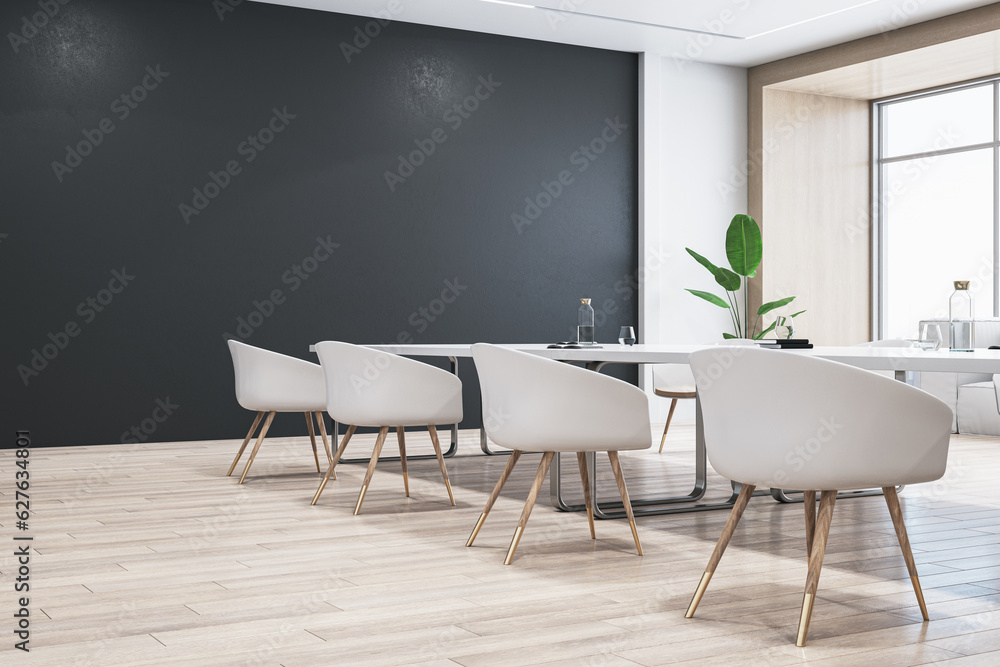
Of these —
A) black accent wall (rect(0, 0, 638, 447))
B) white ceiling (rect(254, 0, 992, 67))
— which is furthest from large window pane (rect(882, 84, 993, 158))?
black accent wall (rect(0, 0, 638, 447))

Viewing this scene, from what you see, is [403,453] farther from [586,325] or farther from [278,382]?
[586,325]

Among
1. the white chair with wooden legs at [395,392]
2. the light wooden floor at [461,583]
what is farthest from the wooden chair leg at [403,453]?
the white chair with wooden legs at [395,392]

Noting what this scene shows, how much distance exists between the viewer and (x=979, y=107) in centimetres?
764

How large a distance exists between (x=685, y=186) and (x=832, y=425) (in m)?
6.13

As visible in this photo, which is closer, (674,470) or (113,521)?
(113,521)

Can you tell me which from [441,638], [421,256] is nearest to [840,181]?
[421,256]

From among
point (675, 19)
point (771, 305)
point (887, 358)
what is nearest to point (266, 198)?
point (675, 19)

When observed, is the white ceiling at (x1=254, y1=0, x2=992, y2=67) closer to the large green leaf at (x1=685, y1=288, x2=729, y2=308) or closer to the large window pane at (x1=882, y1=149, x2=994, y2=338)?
the large window pane at (x1=882, y1=149, x2=994, y2=338)

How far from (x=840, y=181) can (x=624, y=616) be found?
6.92 meters

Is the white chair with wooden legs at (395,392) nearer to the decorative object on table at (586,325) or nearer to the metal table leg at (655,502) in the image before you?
the metal table leg at (655,502)

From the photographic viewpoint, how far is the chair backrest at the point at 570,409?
2816mm

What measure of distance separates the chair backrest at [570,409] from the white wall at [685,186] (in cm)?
491

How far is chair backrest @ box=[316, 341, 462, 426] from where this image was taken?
11.9 feet

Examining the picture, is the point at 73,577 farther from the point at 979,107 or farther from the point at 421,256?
the point at 979,107
